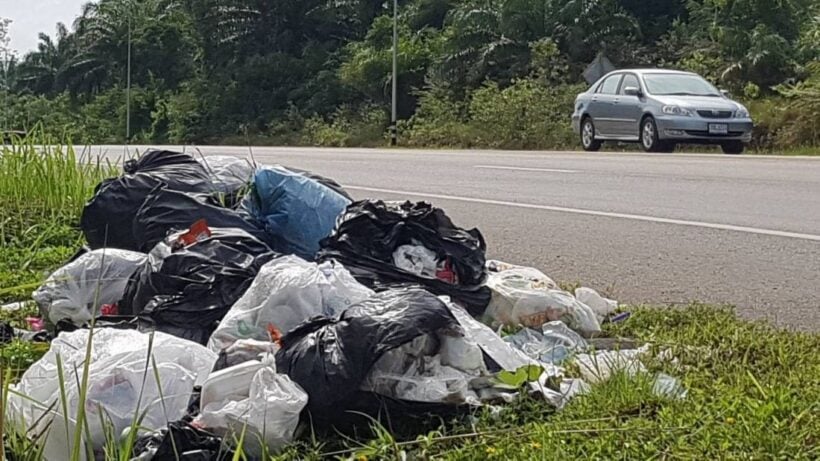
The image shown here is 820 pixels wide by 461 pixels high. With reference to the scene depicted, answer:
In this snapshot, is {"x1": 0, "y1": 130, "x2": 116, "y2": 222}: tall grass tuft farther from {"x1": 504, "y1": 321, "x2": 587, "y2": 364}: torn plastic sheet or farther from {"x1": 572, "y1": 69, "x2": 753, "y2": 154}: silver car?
{"x1": 572, "y1": 69, "x2": 753, "y2": 154}: silver car

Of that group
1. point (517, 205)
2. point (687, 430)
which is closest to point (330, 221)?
point (687, 430)

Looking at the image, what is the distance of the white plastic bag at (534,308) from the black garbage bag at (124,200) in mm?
1901

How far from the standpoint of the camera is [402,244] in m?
4.27

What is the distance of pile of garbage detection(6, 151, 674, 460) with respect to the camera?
2781 millimetres

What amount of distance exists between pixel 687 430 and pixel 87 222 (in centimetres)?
359

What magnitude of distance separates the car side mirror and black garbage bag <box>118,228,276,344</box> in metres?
12.8

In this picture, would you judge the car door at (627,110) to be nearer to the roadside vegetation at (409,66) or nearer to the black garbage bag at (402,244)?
the roadside vegetation at (409,66)

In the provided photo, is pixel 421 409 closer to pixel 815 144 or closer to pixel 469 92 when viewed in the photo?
pixel 815 144

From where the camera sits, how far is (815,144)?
1791 centimetres

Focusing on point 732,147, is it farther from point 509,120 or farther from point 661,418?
point 661,418

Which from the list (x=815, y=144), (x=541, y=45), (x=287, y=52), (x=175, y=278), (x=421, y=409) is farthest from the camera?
(x=287, y=52)

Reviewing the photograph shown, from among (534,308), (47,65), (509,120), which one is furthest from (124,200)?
(47,65)

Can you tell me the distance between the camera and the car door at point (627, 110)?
53.8 feet

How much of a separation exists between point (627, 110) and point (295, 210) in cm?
1247
